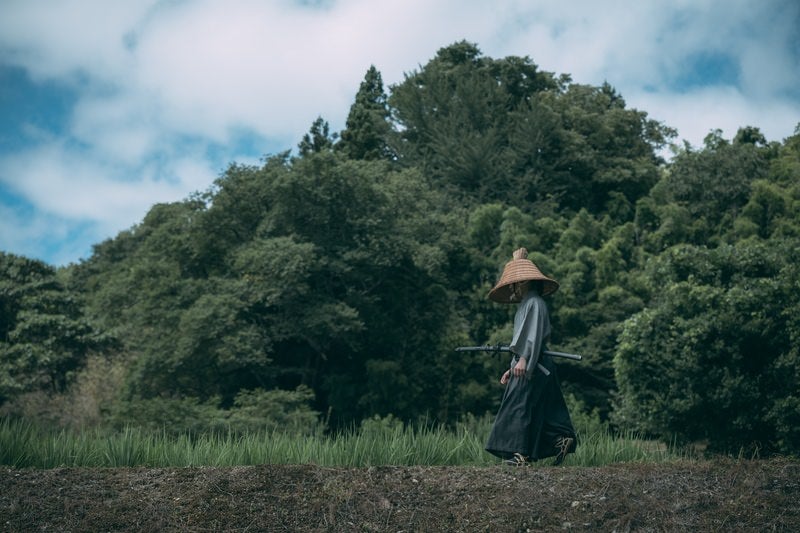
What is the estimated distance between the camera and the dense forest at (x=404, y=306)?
1997cm

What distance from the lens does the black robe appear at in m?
8.12

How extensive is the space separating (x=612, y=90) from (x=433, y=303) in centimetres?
2570

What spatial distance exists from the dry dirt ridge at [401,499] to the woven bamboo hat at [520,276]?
1.75 metres

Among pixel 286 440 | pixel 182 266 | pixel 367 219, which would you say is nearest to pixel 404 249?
pixel 367 219

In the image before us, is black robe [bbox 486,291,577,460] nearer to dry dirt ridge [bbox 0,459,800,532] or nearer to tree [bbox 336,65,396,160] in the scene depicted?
dry dirt ridge [bbox 0,459,800,532]

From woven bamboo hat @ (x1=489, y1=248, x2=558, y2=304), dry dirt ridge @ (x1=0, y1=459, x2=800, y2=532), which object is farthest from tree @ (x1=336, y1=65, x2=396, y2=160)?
dry dirt ridge @ (x1=0, y1=459, x2=800, y2=532)

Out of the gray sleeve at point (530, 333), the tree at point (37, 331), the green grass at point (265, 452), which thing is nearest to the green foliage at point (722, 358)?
the green grass at point (265, 452)

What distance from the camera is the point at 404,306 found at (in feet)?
105

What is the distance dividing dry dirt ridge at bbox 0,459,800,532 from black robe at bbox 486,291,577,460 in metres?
0.31

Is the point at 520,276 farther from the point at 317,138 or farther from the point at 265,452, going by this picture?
the point at 317,138

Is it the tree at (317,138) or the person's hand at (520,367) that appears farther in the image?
the tree at (317,138)

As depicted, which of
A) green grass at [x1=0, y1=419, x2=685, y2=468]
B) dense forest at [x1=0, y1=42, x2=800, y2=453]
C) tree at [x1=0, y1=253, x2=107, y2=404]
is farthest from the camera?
tree at [x1=0, y1=253, x2=107, y2=404]

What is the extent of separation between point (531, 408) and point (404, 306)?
23944 mm

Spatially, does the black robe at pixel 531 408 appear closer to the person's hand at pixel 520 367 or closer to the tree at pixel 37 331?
the person's hand at pixel 520 367
